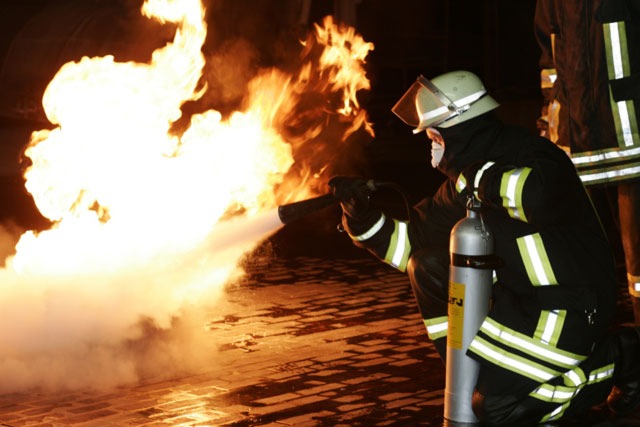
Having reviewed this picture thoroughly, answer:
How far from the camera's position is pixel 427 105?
496cm

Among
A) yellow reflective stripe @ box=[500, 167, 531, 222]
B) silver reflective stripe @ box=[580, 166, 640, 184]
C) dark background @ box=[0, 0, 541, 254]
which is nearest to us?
yellow reflective stripe @ box=[500, 167, 531, 222]

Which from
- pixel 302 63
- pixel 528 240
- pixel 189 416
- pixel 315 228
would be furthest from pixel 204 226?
pixel 302 63

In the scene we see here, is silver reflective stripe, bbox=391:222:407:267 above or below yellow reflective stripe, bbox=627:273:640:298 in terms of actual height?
above

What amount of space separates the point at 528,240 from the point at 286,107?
2825mm

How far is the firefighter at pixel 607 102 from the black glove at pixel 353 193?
142cm

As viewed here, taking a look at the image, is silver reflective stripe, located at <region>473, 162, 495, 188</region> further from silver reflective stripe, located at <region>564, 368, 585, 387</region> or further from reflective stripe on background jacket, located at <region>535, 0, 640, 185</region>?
reflective stripe on background jacket, located at <region>535, 0, 640, 185</region>

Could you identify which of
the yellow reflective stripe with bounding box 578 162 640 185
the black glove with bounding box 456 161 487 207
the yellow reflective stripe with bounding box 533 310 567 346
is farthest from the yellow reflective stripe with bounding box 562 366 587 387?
the yellow reflective stripe with bounding box 578 162 640 185

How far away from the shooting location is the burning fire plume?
19.0 ft

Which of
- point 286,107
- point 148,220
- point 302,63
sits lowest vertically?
point 148,220

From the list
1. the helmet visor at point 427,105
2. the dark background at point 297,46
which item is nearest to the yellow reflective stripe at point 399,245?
the helmet visor at point 427,105

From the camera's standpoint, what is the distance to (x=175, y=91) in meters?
6.84

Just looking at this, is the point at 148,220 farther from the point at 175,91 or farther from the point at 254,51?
the point at 254,51

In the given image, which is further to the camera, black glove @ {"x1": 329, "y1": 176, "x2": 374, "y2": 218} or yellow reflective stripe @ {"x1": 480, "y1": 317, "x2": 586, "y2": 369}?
black glove @ {"x1": 329, "y1": 176, "x2": 374, "y2": 218}

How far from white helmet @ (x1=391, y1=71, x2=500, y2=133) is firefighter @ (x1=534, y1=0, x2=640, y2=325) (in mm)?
1306
